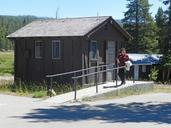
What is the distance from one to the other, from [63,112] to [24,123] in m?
2.90

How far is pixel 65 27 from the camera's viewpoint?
30.3 meters

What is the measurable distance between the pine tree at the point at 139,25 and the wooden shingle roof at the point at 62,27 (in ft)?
143

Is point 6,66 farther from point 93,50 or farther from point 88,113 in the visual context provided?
point 88,113

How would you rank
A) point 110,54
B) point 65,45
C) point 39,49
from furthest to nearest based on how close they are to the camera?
point 39,49 → point 110,54 → point 65,45

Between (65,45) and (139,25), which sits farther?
(139,25)

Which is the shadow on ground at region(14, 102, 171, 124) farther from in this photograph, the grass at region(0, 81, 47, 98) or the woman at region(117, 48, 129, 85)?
the grass at region(0, 81, 47, 98)

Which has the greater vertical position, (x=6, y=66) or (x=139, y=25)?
(x=139, y=25)

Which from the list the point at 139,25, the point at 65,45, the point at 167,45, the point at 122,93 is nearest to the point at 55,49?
the point at 65,45

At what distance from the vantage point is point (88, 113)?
1728cm

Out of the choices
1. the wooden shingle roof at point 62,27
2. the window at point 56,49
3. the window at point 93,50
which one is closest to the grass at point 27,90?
the window at point 56,49

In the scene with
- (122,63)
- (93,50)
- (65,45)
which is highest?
(65,45)

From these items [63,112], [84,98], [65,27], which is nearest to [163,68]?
[65,27]

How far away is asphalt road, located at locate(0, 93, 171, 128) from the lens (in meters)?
14.7

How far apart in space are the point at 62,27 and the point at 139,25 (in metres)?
48.3
